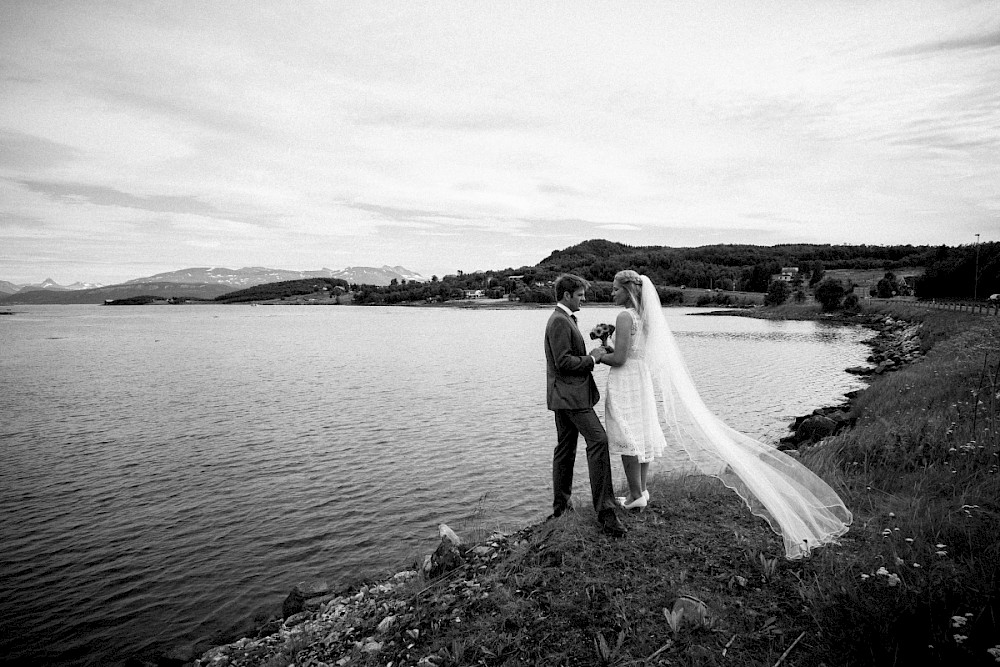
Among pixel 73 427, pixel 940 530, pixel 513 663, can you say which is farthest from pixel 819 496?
pixel 73 427

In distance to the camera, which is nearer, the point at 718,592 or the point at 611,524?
the point at 718,592

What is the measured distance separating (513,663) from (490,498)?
30.2ft

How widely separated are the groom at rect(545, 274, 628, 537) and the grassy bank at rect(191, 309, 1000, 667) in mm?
453

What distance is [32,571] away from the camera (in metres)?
11.0

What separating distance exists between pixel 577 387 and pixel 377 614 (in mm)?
4180

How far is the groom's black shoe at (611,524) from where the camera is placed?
6977 millimetres

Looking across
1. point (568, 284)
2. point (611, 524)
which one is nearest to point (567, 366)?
point (568, 284)

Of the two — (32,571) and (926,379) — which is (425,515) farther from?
(926,379)

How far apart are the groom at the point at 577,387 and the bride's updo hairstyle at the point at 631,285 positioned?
0.49 meters

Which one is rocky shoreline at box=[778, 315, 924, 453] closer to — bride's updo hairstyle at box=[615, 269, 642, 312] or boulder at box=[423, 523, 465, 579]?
bride's updo hairstyle at box=[615, 269, 642, 312]

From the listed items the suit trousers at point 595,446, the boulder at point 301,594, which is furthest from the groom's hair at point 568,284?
the boulder at point 301,594

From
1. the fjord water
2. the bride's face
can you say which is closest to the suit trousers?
the bride's face

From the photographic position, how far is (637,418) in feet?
24.7

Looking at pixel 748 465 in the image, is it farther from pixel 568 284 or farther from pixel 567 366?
pixel 568 284
